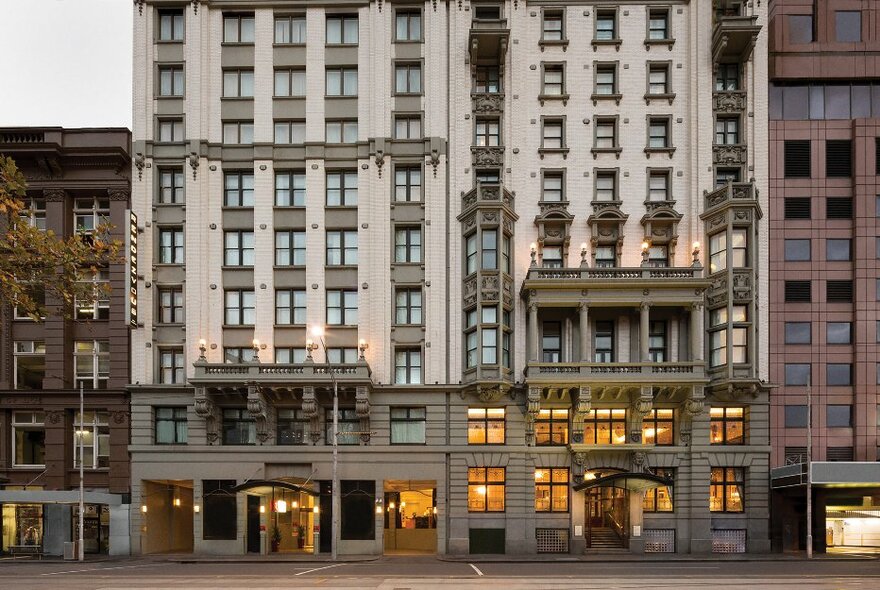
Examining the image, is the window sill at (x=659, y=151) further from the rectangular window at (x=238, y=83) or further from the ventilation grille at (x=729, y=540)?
the rectangular window at (x=238, y=83)

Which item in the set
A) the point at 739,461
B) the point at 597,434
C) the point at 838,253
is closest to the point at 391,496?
the point at 597,434

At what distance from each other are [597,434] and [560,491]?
390 cm

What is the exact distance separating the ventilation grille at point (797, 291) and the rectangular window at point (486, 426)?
60.2 ft

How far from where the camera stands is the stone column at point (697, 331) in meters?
35.4

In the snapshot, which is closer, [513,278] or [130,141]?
[513,278]

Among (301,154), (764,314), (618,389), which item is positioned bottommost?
(618,389)

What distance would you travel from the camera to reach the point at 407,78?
38750 mm

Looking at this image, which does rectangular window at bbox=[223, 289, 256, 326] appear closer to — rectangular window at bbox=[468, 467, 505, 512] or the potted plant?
the potted plant

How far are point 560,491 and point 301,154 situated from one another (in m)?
25.1

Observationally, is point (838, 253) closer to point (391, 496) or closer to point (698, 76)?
point (698, 76)

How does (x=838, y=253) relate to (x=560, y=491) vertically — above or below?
above

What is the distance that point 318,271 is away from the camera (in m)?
37.9

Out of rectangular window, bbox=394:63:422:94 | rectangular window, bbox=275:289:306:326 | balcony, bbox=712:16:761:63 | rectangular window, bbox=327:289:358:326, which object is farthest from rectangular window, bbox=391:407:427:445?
balcony, bbox=712:16:761:63

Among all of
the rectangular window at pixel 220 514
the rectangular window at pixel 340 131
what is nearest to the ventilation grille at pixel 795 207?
the rectangular window at pixel 340 131
